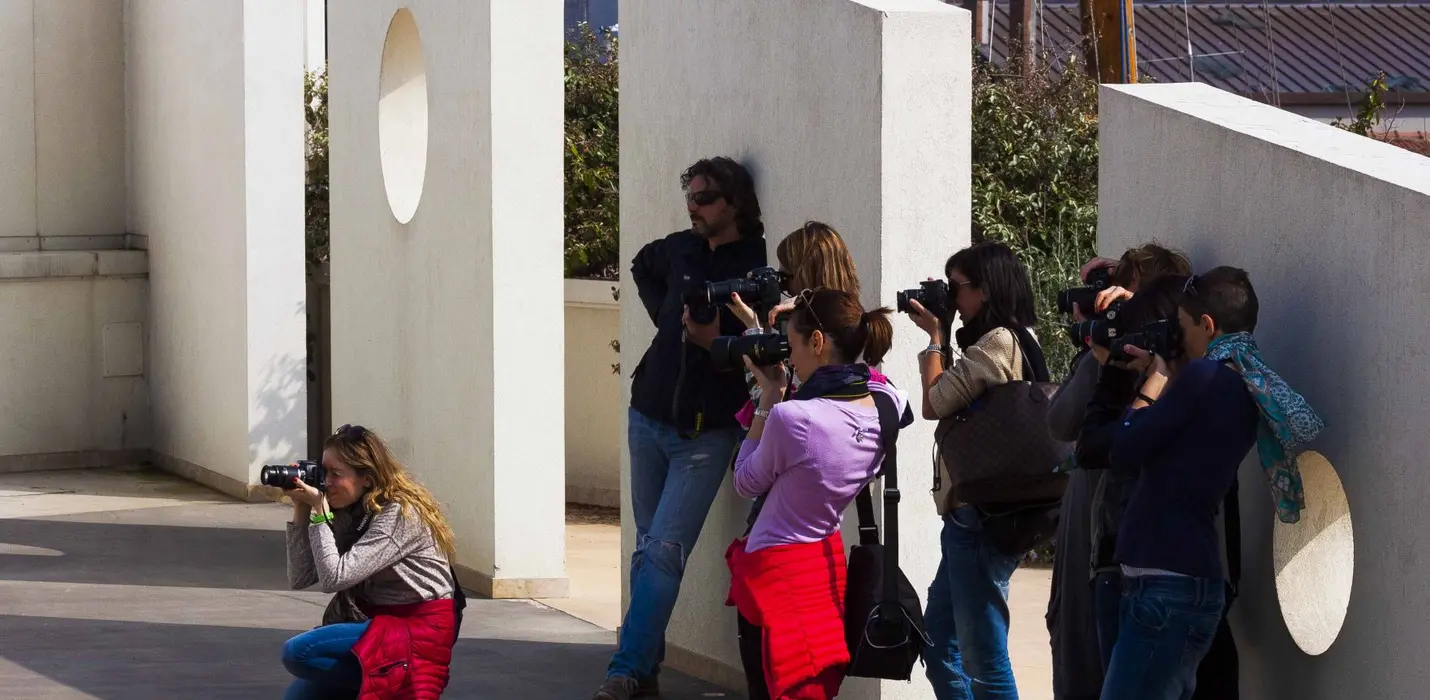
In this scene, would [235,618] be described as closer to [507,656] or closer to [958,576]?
[507,656]

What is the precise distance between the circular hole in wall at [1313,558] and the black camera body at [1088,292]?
0.63 meters

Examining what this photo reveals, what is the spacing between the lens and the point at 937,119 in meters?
5.53

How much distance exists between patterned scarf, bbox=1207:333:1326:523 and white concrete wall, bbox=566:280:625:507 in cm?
756

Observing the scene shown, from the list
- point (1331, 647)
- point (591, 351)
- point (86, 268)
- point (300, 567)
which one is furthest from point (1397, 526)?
point (86, 268)

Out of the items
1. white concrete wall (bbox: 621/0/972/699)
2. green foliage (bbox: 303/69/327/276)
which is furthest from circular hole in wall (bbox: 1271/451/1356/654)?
green foliage (bbox: 303/69/327/276)

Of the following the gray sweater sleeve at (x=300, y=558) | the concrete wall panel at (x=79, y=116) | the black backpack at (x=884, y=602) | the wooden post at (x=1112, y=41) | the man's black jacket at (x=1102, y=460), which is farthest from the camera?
the wooden post at (x=1112, y=41)

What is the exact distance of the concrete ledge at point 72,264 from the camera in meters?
12.6

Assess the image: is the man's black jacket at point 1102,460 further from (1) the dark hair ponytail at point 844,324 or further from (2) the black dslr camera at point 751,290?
(2) the black dslr camera at point 751,290

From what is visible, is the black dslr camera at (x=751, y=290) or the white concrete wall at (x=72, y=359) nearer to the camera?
the black dslr camera at (x=751, y=290)

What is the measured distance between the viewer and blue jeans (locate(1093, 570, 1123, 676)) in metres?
4.50

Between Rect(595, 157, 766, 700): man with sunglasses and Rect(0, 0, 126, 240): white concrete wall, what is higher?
Rect(0, 0, 126, 240): white concrete wall

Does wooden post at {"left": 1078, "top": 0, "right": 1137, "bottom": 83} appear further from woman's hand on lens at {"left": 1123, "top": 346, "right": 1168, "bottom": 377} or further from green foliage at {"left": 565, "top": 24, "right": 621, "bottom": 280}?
woman's hand on lens at {"left": 1123, "top": 346, "right": 1168, "bottom": 377}

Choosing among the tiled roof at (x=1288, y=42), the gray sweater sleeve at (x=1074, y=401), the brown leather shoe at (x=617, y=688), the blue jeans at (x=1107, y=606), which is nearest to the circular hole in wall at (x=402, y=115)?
the brown leather shoe at (x=617, y=688)

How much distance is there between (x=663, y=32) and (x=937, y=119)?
1.63 meters
